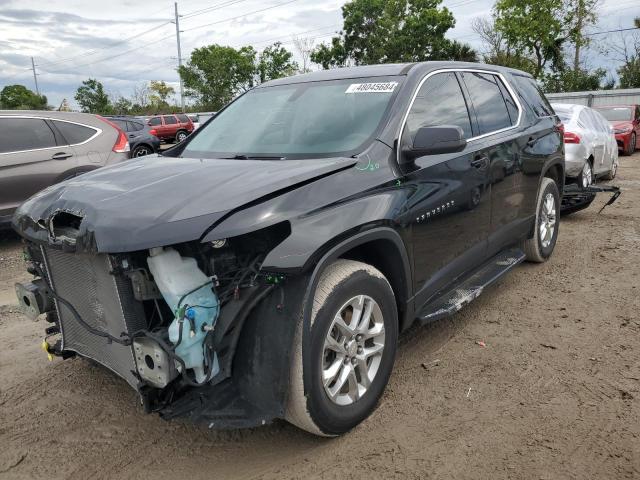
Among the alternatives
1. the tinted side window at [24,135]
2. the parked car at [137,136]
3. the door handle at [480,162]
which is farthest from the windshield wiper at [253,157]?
the parked car at [137,136]

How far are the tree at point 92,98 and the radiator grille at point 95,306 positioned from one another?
2167 inches

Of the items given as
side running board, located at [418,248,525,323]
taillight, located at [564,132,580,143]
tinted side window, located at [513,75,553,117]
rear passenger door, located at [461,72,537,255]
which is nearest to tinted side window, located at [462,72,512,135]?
rear passenger door, located at [461,72,537,255]

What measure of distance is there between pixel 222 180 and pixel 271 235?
0.39m

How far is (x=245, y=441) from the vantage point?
8.91 ft

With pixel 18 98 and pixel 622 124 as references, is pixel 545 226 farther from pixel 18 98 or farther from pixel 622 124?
pixel 18 98

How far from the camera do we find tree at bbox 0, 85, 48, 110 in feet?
200

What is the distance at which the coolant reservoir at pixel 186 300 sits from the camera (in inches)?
87.1

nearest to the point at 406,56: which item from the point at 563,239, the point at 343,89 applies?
the point at 563,239

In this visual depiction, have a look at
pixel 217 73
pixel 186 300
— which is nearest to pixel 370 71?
pixel 186 300

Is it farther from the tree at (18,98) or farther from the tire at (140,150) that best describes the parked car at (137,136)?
the tree at (18,98)

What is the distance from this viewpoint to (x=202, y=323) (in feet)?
7.40

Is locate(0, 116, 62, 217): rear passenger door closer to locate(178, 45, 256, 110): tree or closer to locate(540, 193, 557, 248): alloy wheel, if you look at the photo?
locate(540, 193, 557, 248): alloy wheel

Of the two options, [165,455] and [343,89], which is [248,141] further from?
[165,455]

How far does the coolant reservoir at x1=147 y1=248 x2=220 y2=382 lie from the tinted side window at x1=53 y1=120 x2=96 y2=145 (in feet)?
19.4
